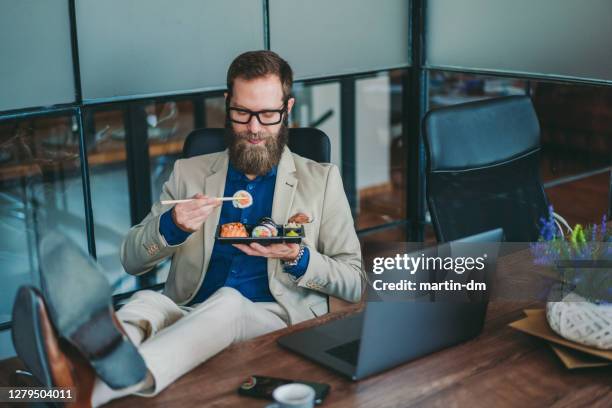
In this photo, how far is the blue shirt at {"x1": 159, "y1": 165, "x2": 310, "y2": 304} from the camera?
2186mm

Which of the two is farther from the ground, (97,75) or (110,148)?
(97,75)

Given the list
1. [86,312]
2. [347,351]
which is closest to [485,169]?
[347,351]

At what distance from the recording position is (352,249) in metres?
2.21

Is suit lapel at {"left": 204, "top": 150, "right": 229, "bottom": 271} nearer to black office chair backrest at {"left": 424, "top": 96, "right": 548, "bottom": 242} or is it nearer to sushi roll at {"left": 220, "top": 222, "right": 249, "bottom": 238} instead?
sushi roll at {"left": 220, "top": 222, "right": 249, "bottom": 238}

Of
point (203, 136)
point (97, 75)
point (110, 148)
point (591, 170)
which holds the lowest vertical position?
point (591, 170)

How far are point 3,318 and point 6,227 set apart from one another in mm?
482

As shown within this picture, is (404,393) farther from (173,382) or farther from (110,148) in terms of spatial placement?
(110,148)

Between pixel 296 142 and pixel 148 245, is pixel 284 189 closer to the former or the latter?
pixel 296 142

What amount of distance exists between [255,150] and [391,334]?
0.89 metres

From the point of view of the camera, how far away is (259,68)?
2.19m

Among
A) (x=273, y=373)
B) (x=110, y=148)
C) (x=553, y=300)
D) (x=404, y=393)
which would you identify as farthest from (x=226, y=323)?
(x=110, y=148)

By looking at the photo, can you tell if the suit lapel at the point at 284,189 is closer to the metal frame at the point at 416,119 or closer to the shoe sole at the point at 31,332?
the shoe sole at the point at 31,332

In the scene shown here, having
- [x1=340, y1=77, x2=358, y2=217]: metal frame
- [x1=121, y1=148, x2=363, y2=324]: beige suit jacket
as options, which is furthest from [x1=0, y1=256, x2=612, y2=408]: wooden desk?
[x1=340, y1=77, x2=358, y2=217]: metal frame

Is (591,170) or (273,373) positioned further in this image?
(591,170)
